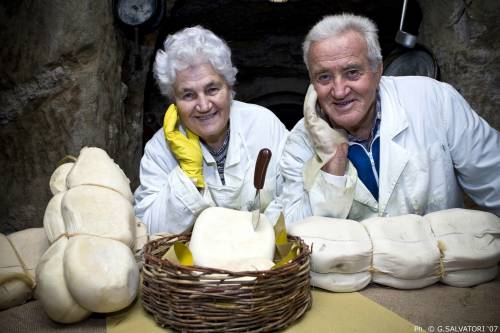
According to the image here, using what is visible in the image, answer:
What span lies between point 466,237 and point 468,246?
Answer: 0.03m

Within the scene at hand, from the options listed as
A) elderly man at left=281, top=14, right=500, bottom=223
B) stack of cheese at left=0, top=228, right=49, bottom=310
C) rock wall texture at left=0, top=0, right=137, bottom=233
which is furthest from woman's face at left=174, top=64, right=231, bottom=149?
rock wall texture at left=0, top=0, right=137, bottom=233

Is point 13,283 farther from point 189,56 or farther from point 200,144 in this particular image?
point 189,56

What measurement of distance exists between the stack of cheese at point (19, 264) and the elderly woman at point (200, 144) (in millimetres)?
472

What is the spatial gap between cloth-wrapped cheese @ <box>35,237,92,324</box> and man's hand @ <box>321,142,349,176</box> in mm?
915

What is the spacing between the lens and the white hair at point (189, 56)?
203 cm

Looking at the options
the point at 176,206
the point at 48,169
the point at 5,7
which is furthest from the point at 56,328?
the point at 5,7

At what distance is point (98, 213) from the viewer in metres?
1.45

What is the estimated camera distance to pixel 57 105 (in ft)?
9.43

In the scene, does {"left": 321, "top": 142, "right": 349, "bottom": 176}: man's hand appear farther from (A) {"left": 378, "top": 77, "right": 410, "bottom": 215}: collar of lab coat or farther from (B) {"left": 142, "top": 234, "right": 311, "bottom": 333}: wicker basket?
(B) {"left": 142, "top": 234, "right": 311, "bottom": 333}: wicker basket

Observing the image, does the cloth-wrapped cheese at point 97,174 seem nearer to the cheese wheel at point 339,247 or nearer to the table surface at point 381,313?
the table surface at point 381,313

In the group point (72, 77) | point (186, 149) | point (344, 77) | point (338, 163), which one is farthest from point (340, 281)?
point (72, 77)

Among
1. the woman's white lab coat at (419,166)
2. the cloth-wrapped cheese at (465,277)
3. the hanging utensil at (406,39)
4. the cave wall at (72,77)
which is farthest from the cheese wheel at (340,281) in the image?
the hanging utensil at (406,39)

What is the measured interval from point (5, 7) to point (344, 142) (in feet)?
6.70

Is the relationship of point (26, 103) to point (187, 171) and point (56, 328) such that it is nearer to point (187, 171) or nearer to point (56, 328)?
point (187, 171)
